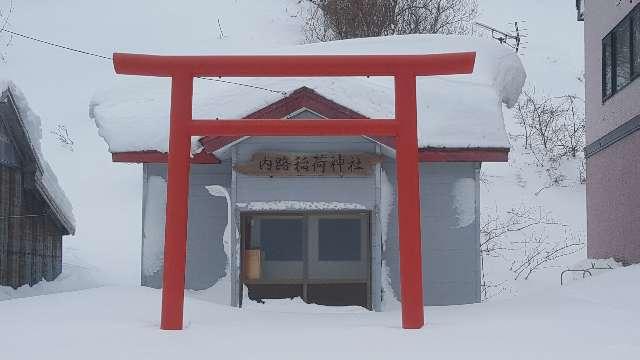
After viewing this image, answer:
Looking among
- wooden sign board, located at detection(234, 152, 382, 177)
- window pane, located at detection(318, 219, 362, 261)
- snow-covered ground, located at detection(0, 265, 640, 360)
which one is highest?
wooden sign board, located at detection(234, 152, 382, 177)

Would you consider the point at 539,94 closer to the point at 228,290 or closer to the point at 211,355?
the point at 228,290

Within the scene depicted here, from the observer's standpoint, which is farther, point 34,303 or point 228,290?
point 228,290

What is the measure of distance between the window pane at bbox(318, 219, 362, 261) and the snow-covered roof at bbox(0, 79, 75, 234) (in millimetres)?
5653

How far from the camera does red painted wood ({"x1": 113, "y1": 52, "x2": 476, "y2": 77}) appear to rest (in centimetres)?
675

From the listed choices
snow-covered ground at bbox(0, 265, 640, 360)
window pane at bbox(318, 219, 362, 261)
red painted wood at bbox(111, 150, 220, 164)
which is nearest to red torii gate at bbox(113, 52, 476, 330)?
snow-covered ground at bbox(0, 265, 640, 360)

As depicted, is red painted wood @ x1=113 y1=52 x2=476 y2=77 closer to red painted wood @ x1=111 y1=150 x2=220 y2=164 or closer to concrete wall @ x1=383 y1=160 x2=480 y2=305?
red painted wood @ x1=111 y1=150 x2=220 y2=164

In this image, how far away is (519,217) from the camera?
84.4 ft

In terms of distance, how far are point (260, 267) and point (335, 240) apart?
1349 millimetres

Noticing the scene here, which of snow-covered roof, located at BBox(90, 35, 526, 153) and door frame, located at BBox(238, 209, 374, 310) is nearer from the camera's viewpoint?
snow-covered roof, located at BBox(90, 35, 526, 153)

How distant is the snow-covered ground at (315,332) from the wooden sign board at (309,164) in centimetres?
323

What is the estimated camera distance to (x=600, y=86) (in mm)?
16094

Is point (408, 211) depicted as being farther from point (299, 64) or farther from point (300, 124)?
point (299, 64)

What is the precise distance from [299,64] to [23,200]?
9.66 m

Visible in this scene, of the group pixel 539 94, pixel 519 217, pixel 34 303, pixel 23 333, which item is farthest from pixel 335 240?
pixel 539 94
